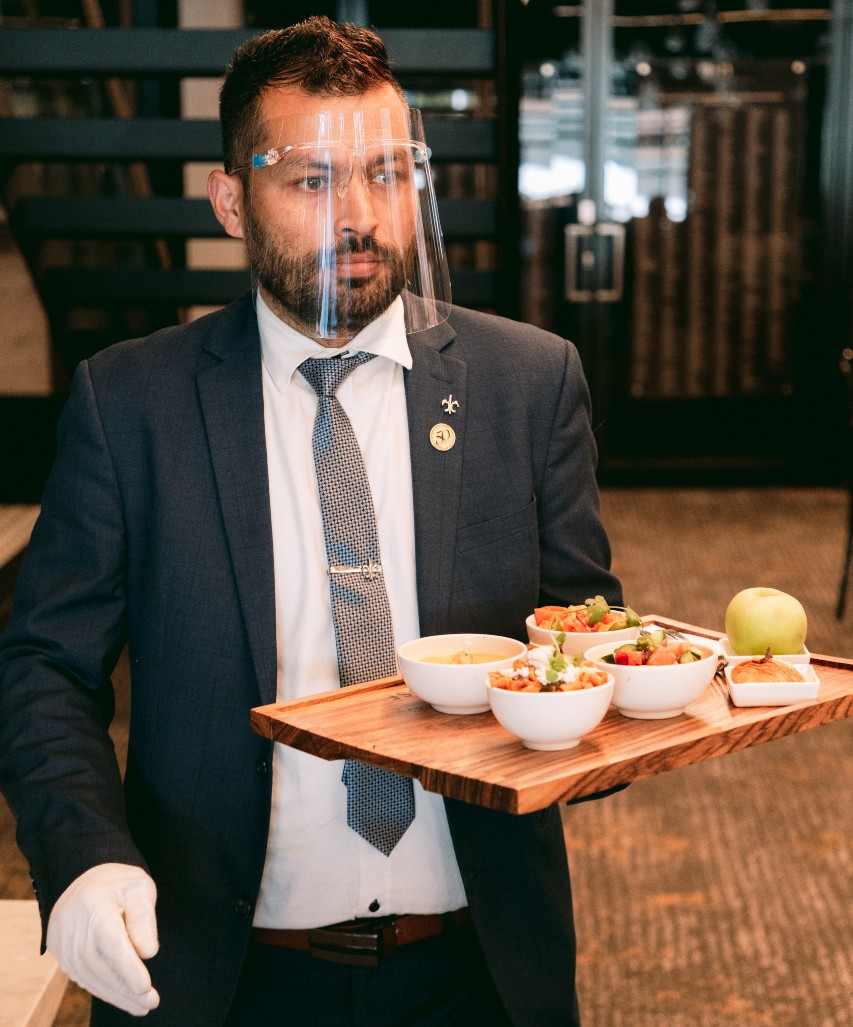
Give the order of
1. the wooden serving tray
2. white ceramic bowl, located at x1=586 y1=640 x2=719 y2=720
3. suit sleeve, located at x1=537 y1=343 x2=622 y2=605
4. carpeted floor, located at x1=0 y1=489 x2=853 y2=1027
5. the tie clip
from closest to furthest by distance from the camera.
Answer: the wooden serving tray, white ceramic bowl, located at x1=586 y1=640 x2=719 y2=720, the tie clip, suit sleeve, located at x1=537 y1=343 x2=622 y2=605, carpeted floor, located at x1=0 y1=489 x2=853 y2=1027

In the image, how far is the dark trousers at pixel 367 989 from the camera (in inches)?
54.3

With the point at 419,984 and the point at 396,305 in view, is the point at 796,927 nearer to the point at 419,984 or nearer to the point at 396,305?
the point at 419,984

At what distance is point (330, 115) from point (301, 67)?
8 cm

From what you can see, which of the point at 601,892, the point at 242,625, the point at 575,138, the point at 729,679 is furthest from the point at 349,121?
the point at 575,138

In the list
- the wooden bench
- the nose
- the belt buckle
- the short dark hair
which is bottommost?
the wooden bench

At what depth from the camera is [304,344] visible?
1.42 metres

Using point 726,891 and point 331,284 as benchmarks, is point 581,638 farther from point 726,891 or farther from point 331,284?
point 726,891

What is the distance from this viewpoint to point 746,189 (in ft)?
22.9

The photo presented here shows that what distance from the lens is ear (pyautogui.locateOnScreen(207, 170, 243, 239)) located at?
1452mm

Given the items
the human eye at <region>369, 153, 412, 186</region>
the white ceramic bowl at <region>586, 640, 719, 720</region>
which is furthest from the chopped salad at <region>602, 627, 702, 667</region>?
the human eye at <region>369, 153, 412, 186</region>

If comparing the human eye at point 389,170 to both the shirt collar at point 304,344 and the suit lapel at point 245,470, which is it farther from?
the suit lapel at point 245,470

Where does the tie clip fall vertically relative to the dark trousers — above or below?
above

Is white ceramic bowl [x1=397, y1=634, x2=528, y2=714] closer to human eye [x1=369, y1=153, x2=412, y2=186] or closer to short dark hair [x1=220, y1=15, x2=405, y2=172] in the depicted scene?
human eye [x1=369, y1=153, x2=412, y2=186]

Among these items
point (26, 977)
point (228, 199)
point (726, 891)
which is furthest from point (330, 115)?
point (726, 891)
